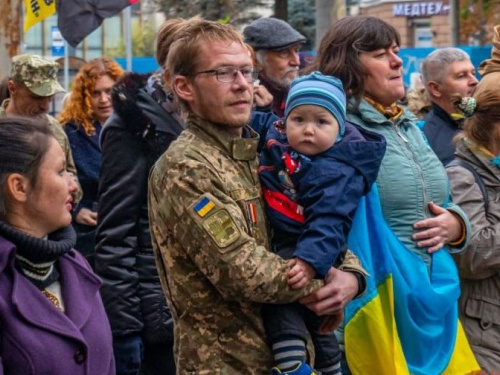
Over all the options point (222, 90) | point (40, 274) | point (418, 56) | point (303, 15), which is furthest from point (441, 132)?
point (303, 15)

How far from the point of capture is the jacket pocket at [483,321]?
5.34 metres

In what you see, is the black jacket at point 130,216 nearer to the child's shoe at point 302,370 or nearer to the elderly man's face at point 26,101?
the child's shoe at point 302,370

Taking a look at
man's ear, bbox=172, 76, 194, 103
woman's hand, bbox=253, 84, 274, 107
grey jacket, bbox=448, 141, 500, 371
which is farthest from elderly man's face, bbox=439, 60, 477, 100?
man's ear, bbox=172, 76, 194, 103

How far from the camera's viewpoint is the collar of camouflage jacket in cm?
391

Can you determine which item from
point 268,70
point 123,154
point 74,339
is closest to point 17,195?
point 74,339

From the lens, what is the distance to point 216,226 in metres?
3.69

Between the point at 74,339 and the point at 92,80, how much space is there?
17.5 ft

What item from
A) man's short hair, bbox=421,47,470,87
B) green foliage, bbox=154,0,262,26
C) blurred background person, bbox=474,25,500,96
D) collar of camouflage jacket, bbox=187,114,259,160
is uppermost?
collar of camouflage jacket, bbox=187,114,259,160

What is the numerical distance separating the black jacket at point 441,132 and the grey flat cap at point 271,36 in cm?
103

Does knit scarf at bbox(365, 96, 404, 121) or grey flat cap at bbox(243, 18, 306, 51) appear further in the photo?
grey flat cap at bbox(243, 18, 306, 51)

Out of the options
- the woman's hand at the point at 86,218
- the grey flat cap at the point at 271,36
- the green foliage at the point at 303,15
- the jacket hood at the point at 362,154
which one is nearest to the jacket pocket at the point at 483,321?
the jacket hood at the point at 362,154

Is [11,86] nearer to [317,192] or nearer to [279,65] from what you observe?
[279,65]

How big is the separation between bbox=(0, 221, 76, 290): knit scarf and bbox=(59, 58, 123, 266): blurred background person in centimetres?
382

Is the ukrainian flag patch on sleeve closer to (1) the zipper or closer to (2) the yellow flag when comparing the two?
(1) the zipper
